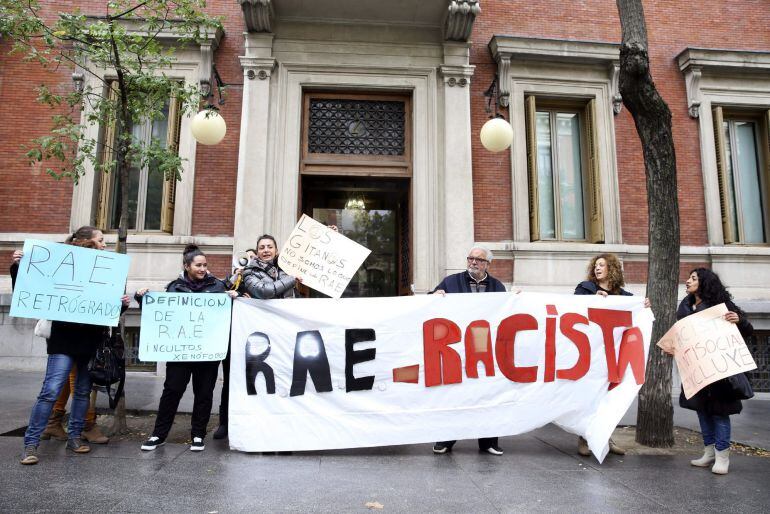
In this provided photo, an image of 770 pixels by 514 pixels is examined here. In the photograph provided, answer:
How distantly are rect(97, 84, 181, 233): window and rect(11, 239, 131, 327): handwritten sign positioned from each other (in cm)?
512

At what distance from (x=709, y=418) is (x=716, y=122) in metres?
8.32

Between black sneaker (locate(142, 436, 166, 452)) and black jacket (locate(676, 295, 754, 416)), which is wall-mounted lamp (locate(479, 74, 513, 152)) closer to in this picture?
black jacket (locate(676, 295, 754, 416))

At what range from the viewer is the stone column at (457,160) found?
30.8ft

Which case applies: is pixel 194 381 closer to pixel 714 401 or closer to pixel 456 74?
pixel 714 401

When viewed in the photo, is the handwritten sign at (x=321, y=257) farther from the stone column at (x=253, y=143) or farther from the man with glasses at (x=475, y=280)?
the stone column at (x=253, y=143)

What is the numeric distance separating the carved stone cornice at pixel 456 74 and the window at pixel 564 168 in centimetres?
145

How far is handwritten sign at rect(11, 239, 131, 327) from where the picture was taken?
169 inches

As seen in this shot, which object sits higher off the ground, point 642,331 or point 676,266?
point 676,266

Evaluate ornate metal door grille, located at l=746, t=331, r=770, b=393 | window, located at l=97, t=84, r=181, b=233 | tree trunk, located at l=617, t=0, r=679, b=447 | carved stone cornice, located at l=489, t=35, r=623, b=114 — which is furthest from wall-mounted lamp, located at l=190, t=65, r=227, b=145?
ornate metal door grille, located at l=746, t=331, r=770, b=393

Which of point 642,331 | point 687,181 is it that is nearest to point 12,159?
point 642,331

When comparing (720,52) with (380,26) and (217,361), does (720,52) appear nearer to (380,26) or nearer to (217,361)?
(380,26)

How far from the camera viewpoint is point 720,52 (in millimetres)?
10461

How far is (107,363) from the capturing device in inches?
189

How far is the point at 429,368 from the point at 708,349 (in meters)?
2.55
